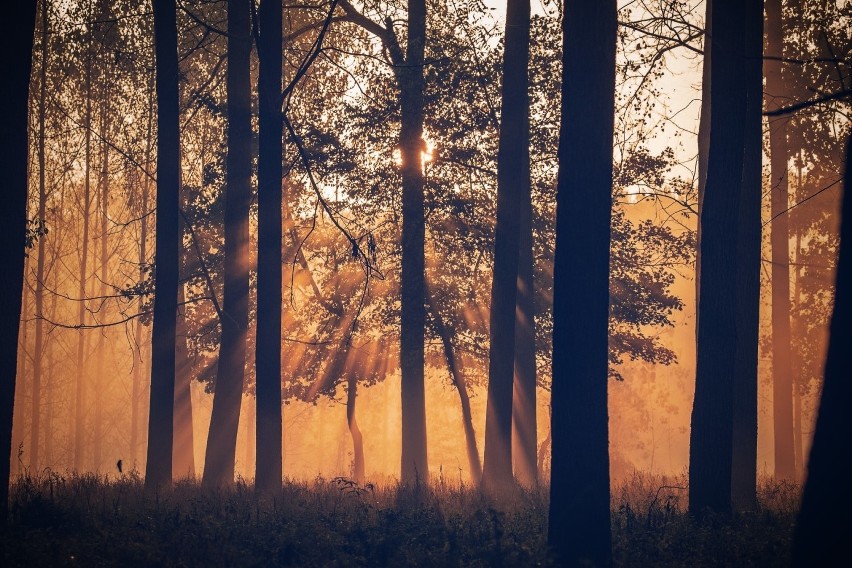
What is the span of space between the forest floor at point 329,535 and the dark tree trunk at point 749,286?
0.88m

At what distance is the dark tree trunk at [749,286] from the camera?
1122 cm

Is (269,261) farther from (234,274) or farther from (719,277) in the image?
(719,277)

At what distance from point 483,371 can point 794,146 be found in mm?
11555

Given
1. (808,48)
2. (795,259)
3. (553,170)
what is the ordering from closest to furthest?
(553,170)
(808,48)
(795,259)

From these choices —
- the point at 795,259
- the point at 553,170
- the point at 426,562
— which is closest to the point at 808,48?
the point at 553,170

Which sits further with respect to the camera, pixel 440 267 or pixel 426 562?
pixel 440 267

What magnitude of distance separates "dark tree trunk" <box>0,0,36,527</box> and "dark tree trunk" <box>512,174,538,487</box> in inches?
395

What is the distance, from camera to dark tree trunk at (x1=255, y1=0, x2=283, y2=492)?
37.7 ft

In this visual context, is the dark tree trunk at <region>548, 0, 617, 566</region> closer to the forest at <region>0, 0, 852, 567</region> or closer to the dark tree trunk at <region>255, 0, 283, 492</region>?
the forest at <region>0, 0, 852, 567</region>

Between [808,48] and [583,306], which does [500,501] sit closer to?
[583,306]

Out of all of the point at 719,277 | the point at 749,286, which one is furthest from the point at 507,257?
the point at 719,277

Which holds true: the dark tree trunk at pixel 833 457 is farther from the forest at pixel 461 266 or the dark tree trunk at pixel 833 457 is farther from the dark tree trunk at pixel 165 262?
the dark tree trunk at pixel 165 262

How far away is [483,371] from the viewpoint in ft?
73.1

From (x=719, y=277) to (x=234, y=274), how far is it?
858 centimetres
